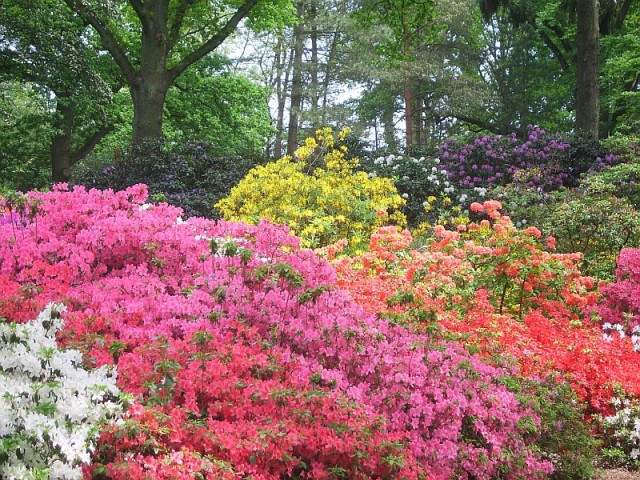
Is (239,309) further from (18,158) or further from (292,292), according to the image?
(18,158)

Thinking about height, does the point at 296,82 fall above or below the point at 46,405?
above

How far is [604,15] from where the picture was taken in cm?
2000

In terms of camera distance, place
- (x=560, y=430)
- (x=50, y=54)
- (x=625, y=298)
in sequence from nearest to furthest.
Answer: (x=560, y=430) < (x=625, y=298) < (x=50, y=54)

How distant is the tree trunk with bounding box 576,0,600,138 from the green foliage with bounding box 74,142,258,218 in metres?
8.22

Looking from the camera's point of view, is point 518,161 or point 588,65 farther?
point 588,65

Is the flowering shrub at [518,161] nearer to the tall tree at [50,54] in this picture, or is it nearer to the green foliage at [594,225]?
the green foliage at [594,225]

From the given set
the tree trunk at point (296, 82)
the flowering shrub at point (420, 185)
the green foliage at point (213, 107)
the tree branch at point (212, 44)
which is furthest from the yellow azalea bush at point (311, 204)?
the tree trunk at point (296, 82)

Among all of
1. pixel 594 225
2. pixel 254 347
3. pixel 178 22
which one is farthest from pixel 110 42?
pixel 254 347

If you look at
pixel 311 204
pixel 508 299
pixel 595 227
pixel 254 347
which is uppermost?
pixel 311 204

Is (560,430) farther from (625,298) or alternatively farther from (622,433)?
(625,298)

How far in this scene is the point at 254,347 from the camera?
3.23 metres

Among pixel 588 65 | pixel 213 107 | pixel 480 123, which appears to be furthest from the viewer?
pixel 480 123

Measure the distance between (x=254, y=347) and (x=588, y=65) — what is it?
45.9 ft

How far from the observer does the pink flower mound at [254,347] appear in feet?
8.87
